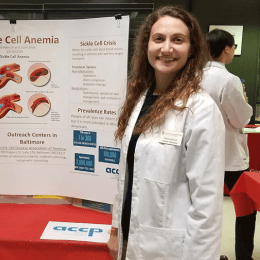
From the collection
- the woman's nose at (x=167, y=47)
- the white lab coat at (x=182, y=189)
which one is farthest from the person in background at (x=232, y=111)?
the white lab coat at (x=182, y=189)

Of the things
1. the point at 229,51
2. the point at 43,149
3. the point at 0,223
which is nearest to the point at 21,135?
the point at 43,149

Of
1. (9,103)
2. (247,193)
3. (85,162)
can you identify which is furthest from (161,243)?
(9,103)

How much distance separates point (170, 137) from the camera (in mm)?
1059

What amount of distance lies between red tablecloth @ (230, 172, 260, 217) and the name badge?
109 centimetres

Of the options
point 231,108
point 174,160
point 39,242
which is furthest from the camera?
point 231,108

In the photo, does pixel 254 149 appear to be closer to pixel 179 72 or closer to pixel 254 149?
pixel 254 149

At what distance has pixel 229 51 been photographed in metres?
2.39

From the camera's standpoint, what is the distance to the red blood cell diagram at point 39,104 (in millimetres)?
1956

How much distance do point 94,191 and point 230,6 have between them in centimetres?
471

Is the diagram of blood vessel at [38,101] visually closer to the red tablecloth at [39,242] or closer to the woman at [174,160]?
the red tablecloth at [39,242]

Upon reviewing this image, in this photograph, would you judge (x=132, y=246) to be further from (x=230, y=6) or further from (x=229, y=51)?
(x=230, y=6)

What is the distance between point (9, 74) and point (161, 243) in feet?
4.96

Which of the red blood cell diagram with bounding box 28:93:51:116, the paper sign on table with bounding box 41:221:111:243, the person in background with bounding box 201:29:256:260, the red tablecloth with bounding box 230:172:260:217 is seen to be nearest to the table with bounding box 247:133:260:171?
the person in background with bounding box 201:29:256:260

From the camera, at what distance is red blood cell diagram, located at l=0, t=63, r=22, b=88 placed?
6.38ft
